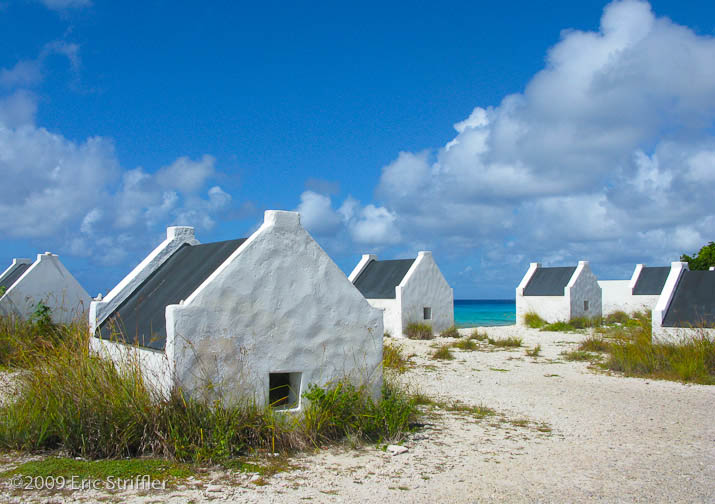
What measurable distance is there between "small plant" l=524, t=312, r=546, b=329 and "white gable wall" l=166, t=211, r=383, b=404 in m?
26.9

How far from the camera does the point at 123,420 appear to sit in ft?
23.4

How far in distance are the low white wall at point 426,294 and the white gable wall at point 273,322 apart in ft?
60.2

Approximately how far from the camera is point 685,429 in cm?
962

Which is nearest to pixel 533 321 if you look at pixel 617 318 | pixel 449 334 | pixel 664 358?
pixel 617 318

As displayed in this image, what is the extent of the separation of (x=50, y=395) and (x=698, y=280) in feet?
57.0

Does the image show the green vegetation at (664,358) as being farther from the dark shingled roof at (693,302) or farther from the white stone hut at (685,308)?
the dark shingled roof at (693,302)

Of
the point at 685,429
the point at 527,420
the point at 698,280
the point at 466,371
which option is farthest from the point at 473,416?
the point at 698,280

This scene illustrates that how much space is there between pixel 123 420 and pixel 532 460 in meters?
5.18

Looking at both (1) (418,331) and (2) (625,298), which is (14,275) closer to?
(1) (418,331)

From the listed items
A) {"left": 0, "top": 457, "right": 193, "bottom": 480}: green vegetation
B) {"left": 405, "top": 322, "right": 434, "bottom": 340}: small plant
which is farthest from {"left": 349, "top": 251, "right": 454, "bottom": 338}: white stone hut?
{"left": 0, "top": 457, "right": 193, "bottom": 480}: green vegetation

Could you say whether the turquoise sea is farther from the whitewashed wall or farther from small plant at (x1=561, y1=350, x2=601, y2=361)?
small plant at (x1=561, y1=350, x2=601, y2=361)

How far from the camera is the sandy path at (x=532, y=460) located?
6332 millimetres

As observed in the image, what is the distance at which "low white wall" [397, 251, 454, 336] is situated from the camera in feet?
90.5

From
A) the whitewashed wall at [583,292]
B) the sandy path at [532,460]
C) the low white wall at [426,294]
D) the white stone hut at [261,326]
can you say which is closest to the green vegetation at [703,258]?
the whitewashed wall at [583,292]
